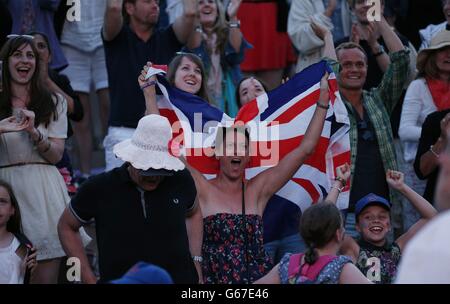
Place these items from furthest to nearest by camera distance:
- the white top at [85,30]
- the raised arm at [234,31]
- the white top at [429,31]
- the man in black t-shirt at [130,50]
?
the white top at [85,30]
the white top at [429,31]
the raised arm at [234,31]
the man in black t-shirt at [130,50]

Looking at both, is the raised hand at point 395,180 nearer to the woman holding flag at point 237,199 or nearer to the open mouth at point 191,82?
the woman holding flag at point 237,199

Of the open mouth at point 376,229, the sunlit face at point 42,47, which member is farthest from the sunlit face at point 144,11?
the open mouth at point 376,229

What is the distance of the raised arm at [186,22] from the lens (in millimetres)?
9383

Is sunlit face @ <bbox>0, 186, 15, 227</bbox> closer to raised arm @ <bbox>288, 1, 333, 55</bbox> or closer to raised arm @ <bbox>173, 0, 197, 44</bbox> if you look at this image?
raised arm @ <bbox>173, 0, 197, 44</bbox>

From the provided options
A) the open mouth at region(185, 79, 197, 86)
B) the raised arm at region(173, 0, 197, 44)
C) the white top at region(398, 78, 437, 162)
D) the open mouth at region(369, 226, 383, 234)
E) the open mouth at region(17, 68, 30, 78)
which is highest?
the raised arm at region(173, 0, 197, 44)

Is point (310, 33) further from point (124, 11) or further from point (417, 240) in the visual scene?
point (417, 240)

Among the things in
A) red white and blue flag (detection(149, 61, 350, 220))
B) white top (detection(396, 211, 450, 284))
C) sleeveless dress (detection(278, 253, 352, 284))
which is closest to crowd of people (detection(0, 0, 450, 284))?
sleeveless dress (detection(278, 253, 352, 284))

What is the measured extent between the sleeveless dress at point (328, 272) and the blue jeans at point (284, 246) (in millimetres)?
2008

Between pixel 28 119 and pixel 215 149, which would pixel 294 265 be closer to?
pixel 215 149

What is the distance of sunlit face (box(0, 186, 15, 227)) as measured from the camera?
7652 millimetres

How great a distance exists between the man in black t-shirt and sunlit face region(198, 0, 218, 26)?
27.7 inches

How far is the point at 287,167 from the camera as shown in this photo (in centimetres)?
784

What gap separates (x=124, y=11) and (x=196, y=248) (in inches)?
114

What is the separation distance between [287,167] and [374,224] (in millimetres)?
668
